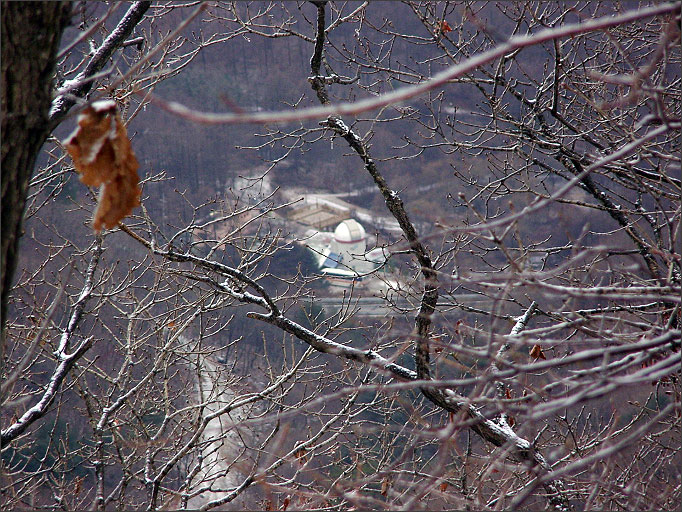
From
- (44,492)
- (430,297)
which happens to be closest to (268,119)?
(430,297)

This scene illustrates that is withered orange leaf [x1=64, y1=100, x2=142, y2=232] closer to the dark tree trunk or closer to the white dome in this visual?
the dark tree trunk

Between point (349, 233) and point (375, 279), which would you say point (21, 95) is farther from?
point (349, 233)

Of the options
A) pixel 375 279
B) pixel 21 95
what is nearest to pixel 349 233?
pixel 375 279

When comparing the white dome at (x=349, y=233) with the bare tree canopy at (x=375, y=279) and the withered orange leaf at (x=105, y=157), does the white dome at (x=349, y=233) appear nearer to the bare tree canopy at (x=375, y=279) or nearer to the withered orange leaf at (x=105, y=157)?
the bare tree canopy at (x=375, y=279)

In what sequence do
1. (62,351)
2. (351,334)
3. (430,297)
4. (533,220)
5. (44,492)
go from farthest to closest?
(533,220)
(351,334)
(44,492)
(62,351)
(430,297)

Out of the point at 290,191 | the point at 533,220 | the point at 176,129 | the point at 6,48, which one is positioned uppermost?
the point at 176,129

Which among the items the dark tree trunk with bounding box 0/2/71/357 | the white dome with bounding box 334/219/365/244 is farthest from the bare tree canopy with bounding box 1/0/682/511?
the white dome with bounding box 334/219/365/244

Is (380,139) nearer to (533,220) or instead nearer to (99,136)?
(533,220)
